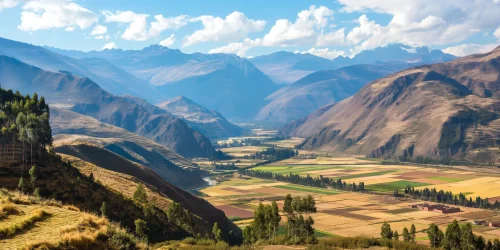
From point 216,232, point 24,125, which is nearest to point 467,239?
point 216,232

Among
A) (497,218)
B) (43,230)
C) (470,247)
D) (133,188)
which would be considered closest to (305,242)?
(43,230)

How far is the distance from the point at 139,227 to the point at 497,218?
6164 inches

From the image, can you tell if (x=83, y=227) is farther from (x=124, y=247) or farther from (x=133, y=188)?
(x=133, y=188)

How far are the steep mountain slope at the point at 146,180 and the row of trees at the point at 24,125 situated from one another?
16143mm

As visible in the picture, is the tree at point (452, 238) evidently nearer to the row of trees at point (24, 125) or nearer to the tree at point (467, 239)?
the tree at point (467, 239)

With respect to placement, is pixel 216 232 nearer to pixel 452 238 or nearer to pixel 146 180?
pixel 452 238

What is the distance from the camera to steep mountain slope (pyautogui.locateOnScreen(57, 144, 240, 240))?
4905 inches

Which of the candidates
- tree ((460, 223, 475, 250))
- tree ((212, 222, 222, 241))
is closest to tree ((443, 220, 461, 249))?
tree ((460, 223, 475, 250))

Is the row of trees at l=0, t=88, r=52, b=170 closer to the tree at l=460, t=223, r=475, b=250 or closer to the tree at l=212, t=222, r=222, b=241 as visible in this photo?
the tree at l=212, t=222, r=222, b=241

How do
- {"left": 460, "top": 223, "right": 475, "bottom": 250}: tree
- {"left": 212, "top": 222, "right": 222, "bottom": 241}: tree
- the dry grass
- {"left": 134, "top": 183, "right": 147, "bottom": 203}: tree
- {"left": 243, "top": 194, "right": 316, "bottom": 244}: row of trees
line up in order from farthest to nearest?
1. {"left": 134, "top": 183, "right": 147, "bottom": 203}: tree
2. {"left": 212, "top": 222, "right": 222, "bottom": 241}: tree
3. {"left": 243, "top": 194, "right": 316, "bottom": 244}: row of trees
4. {"left": 460, "top": 223, "right": 475, "bottom": 250}: tree
5. the dry grass

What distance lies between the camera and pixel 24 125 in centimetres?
10094

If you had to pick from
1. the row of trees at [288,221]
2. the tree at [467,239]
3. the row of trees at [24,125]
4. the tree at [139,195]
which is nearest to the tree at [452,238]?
the tree at [467,239]

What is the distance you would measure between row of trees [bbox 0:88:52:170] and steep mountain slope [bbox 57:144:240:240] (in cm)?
1614

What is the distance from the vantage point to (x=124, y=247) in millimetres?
28328
